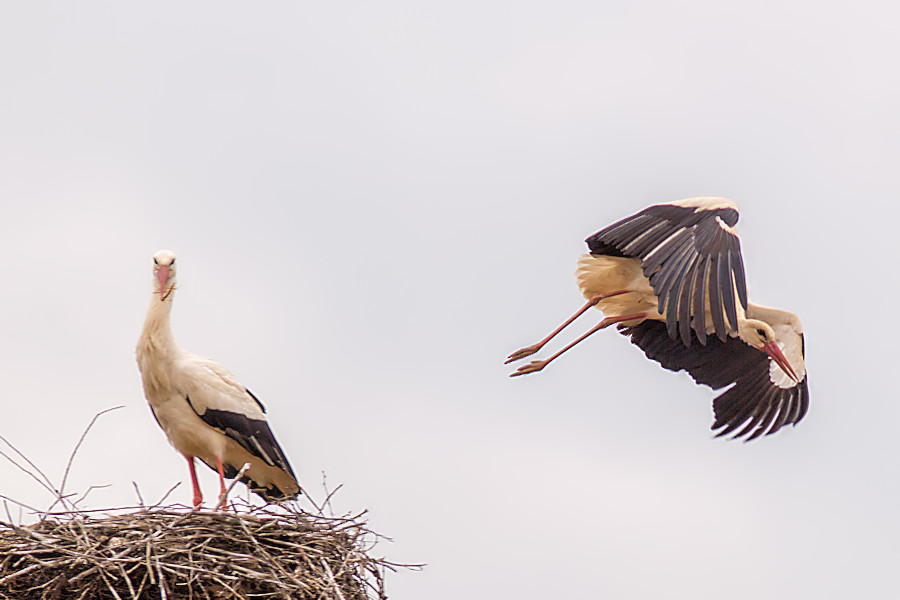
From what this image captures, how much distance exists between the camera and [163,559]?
7.72m

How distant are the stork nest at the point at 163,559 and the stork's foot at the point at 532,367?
10.5 ft

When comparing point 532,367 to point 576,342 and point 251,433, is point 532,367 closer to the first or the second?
point 576,342

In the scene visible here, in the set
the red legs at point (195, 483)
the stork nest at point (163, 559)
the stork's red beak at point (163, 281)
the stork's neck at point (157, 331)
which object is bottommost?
the stork nest at point (163, 559)

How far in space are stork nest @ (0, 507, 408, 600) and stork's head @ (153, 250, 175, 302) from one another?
5.02 ft

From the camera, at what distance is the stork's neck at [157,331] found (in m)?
8.89

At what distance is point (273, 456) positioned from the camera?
9.25 metres

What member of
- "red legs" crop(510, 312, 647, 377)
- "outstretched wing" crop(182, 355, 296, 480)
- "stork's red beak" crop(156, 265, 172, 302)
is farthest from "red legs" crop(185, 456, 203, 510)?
"red legs" crop(510, 312, 647, 377)

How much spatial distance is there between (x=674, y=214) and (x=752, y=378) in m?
2.34

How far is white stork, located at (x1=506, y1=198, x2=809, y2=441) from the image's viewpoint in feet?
30.1

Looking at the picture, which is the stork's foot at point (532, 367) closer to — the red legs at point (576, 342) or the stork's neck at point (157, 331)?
the red legs at point (576, 342)

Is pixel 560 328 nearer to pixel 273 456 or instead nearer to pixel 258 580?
pixel 273 456

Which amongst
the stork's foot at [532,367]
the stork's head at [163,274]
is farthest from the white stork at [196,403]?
the stork's foot at [532,367]

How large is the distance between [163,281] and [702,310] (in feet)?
10.2

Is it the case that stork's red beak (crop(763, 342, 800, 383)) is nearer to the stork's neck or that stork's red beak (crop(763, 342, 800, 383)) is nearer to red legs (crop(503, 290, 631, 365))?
red legs (crop(503, 290, 631, 365))
